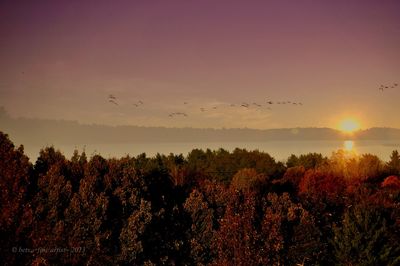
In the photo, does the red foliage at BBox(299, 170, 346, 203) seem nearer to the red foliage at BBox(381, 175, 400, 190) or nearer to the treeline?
the red foliage at BBox(381, 175, 400, 190)

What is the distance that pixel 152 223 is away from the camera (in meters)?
Result: 32.3

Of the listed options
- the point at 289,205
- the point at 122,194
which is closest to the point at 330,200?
the point at 289,205

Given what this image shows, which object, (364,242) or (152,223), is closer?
(152,223)

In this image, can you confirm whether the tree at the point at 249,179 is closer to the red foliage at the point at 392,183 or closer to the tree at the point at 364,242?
the red foliage at the point at 392,183

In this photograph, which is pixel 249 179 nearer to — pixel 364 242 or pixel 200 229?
pixel 364 242

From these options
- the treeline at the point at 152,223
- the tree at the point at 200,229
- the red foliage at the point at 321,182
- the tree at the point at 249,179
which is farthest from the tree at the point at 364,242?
the tree at the point at 249,179

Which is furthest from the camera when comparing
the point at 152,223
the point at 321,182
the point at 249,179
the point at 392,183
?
the point at 249,179

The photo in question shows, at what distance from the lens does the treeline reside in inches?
1037

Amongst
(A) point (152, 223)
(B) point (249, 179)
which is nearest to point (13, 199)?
(A) point (152, 223)

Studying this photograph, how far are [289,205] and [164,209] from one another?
9.87m

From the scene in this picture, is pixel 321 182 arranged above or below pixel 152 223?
below

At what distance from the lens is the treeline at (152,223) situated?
A: 86.4 feet

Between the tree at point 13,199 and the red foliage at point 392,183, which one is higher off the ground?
the tree at point 13,199

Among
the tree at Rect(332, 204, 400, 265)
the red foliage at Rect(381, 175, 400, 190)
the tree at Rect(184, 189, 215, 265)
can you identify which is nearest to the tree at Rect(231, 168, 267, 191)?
the red foliage at Rect(381, 175, 400, 190)
